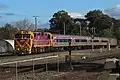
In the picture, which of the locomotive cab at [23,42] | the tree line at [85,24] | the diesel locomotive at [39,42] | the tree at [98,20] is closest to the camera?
the locomotive cab at [23,42]

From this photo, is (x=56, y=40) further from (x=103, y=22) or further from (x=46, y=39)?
(x=103, y=22)

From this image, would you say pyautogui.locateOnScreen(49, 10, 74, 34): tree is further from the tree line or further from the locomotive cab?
the locomotive cab

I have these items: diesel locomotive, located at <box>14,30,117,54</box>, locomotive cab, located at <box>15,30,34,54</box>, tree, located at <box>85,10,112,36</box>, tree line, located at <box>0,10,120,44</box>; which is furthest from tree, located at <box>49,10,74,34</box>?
locomotive cab, located at <box>15,30,34,54</box>

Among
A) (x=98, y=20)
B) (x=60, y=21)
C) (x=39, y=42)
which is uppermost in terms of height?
(x=98, y=20)

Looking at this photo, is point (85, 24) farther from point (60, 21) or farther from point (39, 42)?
point (39, 42)

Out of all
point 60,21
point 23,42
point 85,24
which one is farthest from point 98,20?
point 23,42

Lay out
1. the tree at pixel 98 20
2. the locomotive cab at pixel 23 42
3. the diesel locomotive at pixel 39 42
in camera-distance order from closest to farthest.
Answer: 1. the locomotive cab at pixel 23 42
2. the diesel locomotive at pixel 39 42
3. the tree at pixel 98 20

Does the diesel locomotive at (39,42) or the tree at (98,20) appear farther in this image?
the tree at (98,20)

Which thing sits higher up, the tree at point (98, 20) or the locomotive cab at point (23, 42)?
the tree at point (98, 20)

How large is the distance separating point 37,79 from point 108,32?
424 ft

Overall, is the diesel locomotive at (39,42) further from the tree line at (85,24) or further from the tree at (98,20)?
the tree at (98,20)

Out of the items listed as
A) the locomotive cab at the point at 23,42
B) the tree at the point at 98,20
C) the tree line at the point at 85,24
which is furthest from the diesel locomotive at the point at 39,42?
the tree at the point at 98,20

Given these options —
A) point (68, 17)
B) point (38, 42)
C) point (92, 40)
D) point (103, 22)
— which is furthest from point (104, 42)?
point (103, 22)

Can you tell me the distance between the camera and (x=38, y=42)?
196 feet
